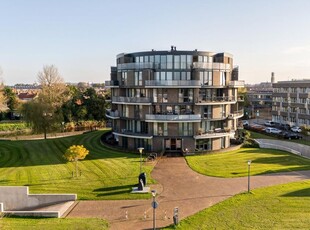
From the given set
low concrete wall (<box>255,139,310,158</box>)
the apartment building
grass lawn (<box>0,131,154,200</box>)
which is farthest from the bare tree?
the apartment building

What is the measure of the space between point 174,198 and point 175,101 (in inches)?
799

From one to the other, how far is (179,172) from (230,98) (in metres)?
19.5

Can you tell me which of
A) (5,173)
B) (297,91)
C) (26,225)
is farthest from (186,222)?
(297,91)

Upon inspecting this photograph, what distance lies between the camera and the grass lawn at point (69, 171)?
29500mm

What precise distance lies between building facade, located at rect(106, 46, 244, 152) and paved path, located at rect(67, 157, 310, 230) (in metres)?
8.98

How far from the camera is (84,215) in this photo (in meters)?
24.1

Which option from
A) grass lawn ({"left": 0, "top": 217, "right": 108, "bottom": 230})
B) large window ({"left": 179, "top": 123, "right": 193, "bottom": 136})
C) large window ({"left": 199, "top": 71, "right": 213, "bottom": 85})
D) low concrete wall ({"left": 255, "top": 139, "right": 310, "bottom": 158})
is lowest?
grass lawn ({"left": 0, "top": 217, "right": 108, "bottom": 230})

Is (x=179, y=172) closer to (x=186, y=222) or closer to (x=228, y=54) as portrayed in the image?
(x=186, y=222)

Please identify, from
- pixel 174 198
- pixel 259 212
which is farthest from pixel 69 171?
pixel 259 212

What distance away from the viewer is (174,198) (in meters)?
27.4

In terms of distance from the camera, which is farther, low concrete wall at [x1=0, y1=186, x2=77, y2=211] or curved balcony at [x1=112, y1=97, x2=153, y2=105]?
curved balcony at [x1=112, y1=97, x2=153, y2=105]

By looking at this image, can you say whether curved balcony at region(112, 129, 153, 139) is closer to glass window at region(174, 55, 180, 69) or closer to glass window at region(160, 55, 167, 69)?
glass window at region(160, 55, 167, 69)

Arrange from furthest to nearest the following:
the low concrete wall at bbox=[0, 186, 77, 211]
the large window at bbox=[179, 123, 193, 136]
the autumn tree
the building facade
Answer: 1. the autumn tree
2. the large window at bbox=[179, 123, 193, 136]
3. the building facade
4. the low concrete wall at bbox=[0, 186, 77, 211]

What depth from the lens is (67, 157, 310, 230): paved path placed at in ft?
76.7
